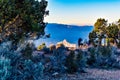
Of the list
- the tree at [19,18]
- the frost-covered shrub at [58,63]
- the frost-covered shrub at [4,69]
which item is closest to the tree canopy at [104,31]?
the tree at [19,18]

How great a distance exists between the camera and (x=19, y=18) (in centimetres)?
1498

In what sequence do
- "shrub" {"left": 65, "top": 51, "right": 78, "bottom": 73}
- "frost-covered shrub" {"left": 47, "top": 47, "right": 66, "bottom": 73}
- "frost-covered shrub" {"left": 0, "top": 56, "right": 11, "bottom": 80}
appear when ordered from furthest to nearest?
"shrub" {"left": 65, "top": 51, "right": 78, "bottom": 73}
"frost-covered shrub" {"left": 47, "top": 47, "right": 66, "bottom": 73}
"frost-covered shrub" {"left": 0, "top": 56, "right": 11, "bottom": 80}

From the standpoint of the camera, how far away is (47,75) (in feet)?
34.9

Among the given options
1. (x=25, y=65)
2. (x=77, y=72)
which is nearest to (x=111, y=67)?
(x=77, y=72)

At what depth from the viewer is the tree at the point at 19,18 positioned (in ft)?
45.9

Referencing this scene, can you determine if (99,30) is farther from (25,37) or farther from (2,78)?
(2,78)

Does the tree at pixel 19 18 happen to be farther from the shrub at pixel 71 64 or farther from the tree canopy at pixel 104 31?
the tree canopy at pixel 104 31

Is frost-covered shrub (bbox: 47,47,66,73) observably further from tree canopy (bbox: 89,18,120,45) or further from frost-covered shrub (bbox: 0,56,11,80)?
tree canopy (bbox: 89,18,120,45)

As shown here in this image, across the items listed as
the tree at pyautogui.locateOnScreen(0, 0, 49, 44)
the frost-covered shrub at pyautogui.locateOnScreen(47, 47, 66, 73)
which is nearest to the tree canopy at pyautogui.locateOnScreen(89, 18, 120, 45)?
the tree at pyautogui.locateOnScreen(0, 0, 49, 44)

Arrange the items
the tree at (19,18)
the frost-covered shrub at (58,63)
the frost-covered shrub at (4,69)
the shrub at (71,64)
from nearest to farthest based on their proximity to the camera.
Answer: the frost-covered shrub at (4,69)
the frost-covered shrub at (58,63)
the shrub at (71,64)
the tree at (19,18)

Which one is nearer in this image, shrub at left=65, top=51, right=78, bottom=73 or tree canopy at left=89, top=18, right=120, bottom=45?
shrub at left=65, top=51, right=78, bottom=73

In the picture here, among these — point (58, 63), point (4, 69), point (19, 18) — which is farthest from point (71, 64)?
point (4, 69)

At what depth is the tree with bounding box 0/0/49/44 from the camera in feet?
45.9

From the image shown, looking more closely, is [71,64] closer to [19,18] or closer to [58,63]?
[58,63]
